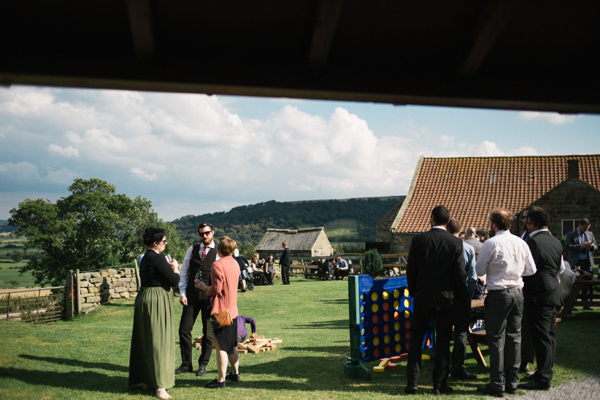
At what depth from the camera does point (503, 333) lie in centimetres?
545

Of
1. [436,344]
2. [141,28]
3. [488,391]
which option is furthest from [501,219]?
[141,28]

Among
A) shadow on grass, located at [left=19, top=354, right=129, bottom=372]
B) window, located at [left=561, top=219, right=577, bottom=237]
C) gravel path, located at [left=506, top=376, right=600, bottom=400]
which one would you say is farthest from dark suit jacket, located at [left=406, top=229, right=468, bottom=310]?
window, located at [left=561, top=219, right=577, bottom=237]

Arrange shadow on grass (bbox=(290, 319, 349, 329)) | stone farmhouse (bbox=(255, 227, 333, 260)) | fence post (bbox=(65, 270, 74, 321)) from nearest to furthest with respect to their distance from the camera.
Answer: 1. shadow on grass (bbox=(290, 319, 349, 329))
2. fence post (bbox=(65, 270, 74, 321))
3. stone farmhouse (bbox=(255, 227, 333, 260))

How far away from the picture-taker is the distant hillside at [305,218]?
117 meters

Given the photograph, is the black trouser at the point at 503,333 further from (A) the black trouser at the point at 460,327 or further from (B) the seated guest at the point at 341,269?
(B) the seated guest at the point at 341,269

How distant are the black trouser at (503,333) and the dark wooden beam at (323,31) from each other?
Result: 12.0 feet

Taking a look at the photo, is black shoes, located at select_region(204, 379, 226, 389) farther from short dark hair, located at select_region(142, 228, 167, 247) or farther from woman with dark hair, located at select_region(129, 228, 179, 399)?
short dark hair, located at select_region(142, 228, 167, 247)

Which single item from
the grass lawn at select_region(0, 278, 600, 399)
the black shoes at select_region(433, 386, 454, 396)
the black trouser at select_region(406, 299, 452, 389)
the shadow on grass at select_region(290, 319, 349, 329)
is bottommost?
the shadow on grass at select_region(290, 319, 349, 329)

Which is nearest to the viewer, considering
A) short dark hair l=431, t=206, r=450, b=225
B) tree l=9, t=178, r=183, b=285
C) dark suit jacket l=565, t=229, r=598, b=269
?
short dark hair l=431, t=206, r=450, b=225

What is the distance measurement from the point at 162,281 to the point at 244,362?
2.34 metres

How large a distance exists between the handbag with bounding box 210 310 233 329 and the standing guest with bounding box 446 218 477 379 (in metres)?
2.66

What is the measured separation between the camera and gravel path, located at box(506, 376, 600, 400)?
17.2 ft

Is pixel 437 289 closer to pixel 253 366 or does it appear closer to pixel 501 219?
pixel 501 219

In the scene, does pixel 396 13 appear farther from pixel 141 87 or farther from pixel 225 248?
pixel 225 248
